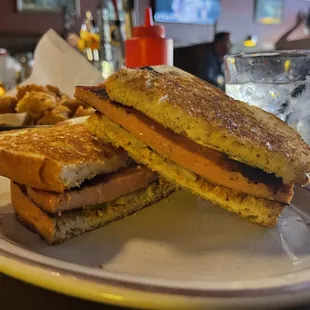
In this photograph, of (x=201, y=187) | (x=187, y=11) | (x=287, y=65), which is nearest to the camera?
(x=201, y=187)

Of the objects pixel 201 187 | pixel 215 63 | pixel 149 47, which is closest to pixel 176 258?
pixel 201 187

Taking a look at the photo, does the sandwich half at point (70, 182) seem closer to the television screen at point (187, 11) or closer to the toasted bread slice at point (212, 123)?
the toasted bread slice at point (212, 123)

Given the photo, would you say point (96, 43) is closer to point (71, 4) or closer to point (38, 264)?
point (38, 264)

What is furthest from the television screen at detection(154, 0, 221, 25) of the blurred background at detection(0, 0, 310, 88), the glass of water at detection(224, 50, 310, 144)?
the glass of water at detection(224, 50, 310, 144)

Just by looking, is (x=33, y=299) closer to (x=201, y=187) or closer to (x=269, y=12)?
(x=201, y=187)

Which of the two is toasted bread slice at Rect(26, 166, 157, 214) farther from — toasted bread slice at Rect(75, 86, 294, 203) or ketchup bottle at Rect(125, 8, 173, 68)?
ketchup bottle at Rect(125, 8, 173, 68)

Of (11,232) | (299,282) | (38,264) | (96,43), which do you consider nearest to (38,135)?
(11,232)
